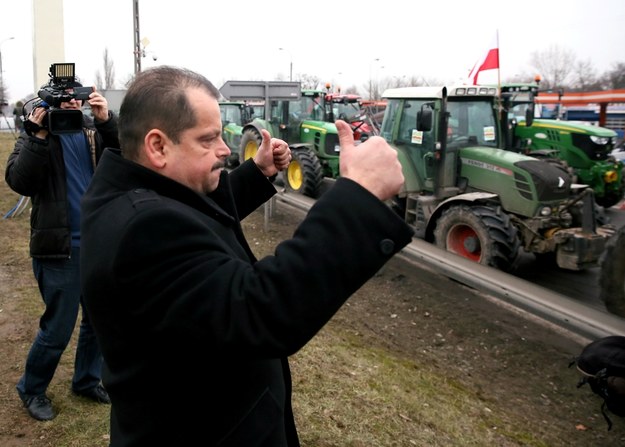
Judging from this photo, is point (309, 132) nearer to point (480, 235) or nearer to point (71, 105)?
point (480, 235)

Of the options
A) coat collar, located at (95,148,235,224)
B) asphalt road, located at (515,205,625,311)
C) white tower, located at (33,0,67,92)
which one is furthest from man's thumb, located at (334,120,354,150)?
asphalt road, located at (515,205,625,311)

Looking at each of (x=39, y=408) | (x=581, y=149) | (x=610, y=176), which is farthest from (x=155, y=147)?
(x=610, y=176)

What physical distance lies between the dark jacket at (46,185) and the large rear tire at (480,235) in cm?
472

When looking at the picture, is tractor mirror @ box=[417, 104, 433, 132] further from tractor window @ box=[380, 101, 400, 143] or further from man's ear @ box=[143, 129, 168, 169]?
man's ear @ box=[143, 129, 168, 169]

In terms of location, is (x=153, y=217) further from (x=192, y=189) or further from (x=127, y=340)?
(x=127, y=340)

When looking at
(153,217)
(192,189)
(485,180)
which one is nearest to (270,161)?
(192,189)

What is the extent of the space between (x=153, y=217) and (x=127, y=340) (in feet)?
1.01

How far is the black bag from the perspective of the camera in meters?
3.80

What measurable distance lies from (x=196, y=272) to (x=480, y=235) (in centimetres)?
608

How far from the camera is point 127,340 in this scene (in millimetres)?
1275

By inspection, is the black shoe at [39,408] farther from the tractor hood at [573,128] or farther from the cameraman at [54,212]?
the tractor hood at [573,128]

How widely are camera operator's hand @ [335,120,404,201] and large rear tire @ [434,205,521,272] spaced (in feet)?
18.7

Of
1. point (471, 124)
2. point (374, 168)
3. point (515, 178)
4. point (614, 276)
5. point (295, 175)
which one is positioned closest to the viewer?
point (374, 168)

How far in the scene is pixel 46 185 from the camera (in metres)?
3.26
